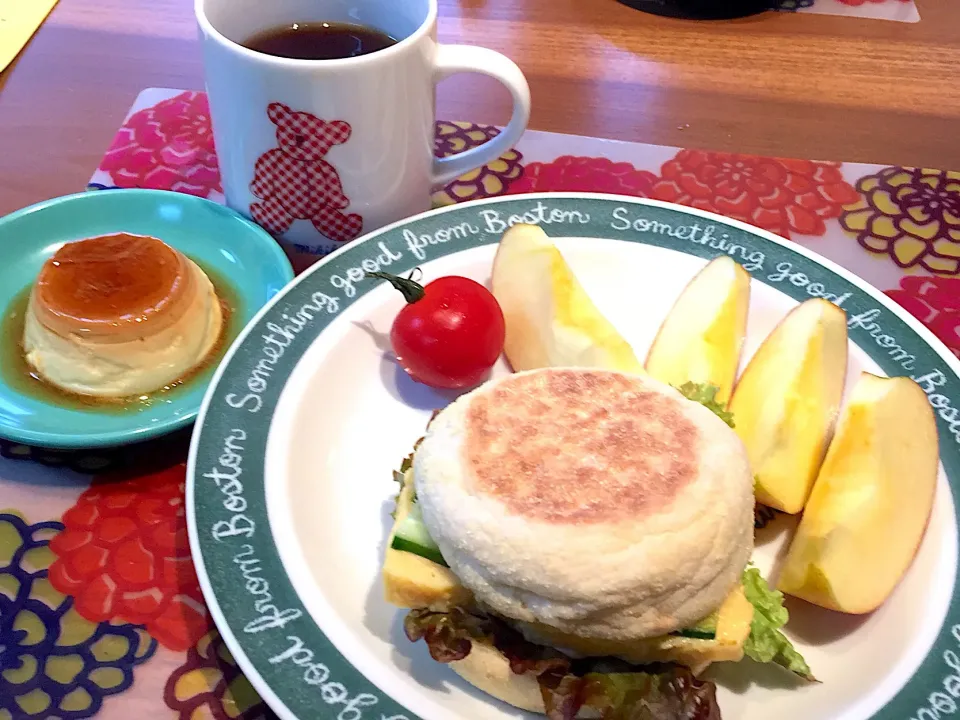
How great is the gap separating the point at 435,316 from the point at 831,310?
732mm

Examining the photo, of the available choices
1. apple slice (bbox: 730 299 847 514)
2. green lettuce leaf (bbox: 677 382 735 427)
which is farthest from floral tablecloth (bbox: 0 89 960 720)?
green lettuce leaf (bbox: 677 382 735 427)

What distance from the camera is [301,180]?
157cm

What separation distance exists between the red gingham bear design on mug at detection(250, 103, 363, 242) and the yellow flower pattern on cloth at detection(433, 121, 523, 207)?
377mm

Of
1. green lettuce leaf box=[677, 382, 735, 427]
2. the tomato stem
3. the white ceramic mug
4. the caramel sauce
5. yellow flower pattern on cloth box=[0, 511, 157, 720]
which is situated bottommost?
yellow flower pattern on cloth box=[0, 511, 157, 720]

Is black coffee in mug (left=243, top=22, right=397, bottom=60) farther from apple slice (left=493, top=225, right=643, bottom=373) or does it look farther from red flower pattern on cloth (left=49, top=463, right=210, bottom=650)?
red flower pattern on cloth (left=49, top=463, right=210, bottom=650)

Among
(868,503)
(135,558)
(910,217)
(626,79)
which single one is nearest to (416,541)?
(135,558)

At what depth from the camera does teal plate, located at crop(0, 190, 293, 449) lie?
4.60 ft

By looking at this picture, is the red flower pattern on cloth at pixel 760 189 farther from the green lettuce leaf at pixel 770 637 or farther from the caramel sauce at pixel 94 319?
the caramel sauce at pixel 94 319

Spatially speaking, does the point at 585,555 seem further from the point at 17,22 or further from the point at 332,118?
the point at 17,22

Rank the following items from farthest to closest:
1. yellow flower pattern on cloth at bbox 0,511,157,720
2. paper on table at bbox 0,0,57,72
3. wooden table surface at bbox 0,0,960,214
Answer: paper on table at bbox 0,0,57,72 → wooden table surface at bbox 0,0,960,214 → yellow flower pattern on cloth at bbox 0,511,157,720

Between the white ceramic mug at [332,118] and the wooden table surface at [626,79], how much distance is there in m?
0.60

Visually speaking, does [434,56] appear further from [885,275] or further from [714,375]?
[885,275]

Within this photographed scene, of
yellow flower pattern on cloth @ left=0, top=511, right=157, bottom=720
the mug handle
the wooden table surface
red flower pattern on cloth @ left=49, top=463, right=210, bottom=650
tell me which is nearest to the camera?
yellow flower pattern on cloth @ left=0, top=511, right=157, bottom=720

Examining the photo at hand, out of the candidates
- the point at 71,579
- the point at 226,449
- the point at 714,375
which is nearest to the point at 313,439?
the point at 226,449
